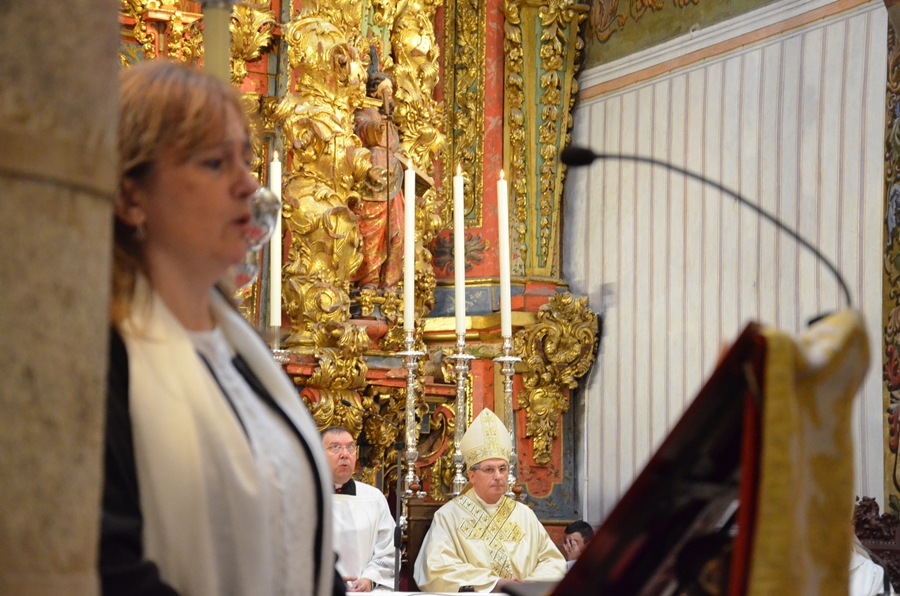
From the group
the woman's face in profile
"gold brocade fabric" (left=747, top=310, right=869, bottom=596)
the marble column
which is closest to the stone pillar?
the woman's face in profile

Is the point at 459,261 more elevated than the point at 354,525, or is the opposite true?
the point at 459,261

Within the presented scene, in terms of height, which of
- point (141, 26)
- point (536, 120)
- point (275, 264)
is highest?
point (141, 26)

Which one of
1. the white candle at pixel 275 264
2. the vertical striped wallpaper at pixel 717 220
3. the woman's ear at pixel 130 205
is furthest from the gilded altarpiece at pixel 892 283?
the woman's ear at pixel 130 205

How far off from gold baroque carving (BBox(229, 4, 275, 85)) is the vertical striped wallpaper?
2348 mm

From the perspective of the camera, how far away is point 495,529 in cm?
579

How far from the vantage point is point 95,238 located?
1144 mm

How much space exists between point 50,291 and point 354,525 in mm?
4590

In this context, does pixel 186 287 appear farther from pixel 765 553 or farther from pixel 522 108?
pixel 522 108

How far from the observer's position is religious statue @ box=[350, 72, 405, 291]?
631 cm

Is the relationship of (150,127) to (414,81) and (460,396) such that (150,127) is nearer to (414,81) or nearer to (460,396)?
(460,396)

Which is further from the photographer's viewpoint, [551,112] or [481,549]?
[551,112]

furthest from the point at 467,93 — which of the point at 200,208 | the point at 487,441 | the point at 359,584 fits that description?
the point at 200,208

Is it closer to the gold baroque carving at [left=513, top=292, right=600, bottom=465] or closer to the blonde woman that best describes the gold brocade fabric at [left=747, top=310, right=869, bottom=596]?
the blonde woman

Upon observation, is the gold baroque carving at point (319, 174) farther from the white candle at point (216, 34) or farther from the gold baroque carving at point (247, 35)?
the white candle at point (216, 34)
